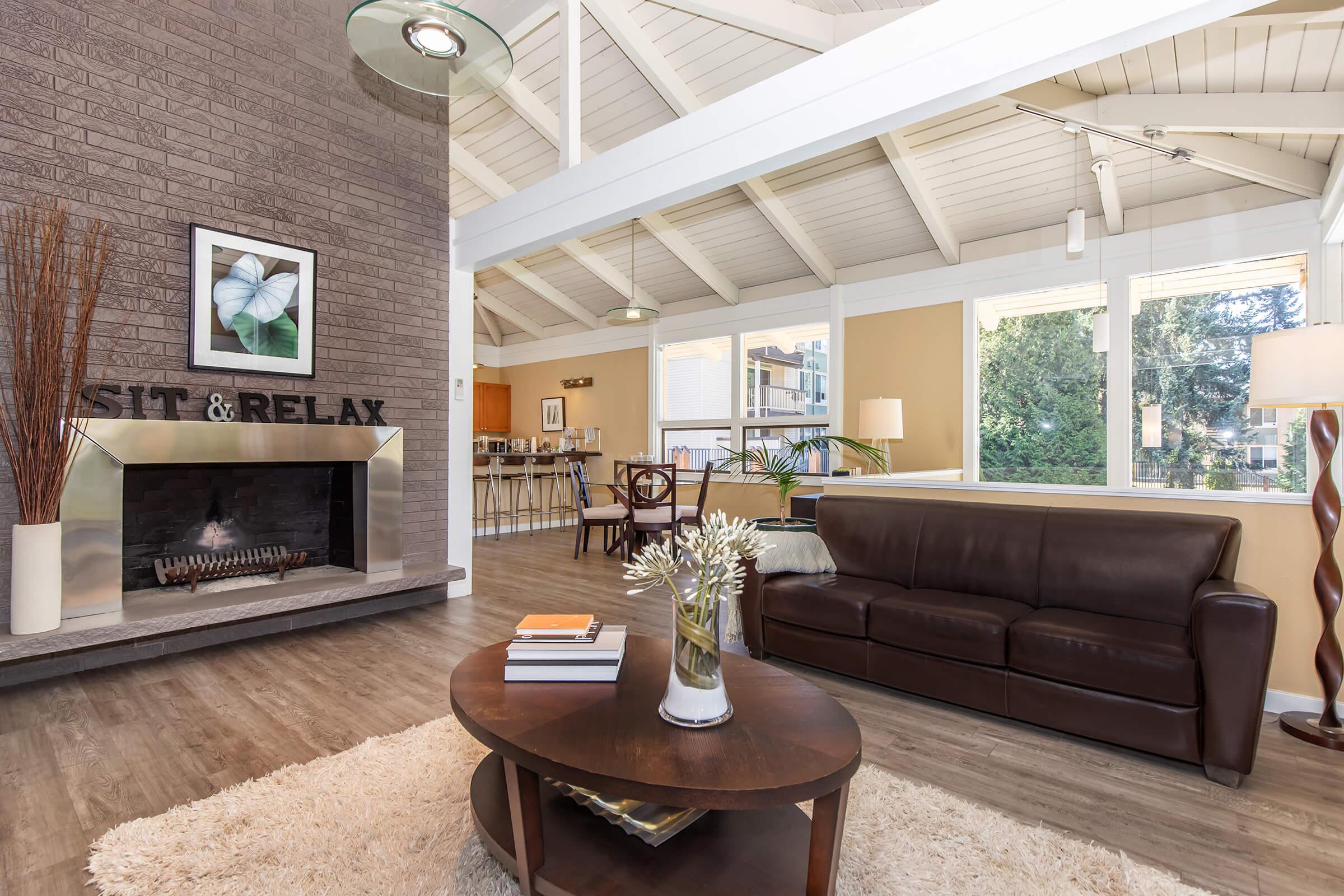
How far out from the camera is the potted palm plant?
355cm

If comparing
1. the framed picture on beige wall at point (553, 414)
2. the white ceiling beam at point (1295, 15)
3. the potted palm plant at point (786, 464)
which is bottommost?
the potted palm plant at point (786, 464)

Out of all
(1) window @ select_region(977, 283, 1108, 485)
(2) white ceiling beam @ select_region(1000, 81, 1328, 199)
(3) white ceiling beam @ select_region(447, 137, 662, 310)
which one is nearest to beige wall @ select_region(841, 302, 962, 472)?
(1) window @ select_region(977, 283, 1108, 485)

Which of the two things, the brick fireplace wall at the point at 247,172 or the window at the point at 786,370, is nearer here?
the brick fireplace wall at the point at 247,172

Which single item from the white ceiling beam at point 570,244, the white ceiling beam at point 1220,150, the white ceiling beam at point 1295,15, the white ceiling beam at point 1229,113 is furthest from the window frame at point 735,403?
the white ceiling beam at point 1295,15

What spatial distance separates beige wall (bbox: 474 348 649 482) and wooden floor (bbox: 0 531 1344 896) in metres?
5.18

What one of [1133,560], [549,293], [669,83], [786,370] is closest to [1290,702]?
[1133,560]

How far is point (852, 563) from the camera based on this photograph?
335cm

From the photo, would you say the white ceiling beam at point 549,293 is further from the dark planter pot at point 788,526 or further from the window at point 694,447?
the dark planter pot at point 788,526

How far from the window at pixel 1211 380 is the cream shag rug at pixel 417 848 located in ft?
11.6

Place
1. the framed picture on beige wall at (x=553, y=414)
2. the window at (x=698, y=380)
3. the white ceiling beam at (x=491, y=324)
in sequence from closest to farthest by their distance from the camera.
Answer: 1. the window at (x=698, y=380)
2. the framed picture on beige wall at (x=553, y=414)
3. the white ceiling beam at (x=491, y=324)

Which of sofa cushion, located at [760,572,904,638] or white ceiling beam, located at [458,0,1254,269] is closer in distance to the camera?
white ceiling beam, located at [458,0,1254,269]

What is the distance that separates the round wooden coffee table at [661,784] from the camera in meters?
1.25

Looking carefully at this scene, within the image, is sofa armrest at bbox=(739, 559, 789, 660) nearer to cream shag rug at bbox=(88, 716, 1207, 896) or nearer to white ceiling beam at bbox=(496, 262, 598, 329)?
cream shag rug at bbox=(88, 716, 1207, 896)

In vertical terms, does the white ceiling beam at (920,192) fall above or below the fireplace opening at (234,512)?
above
